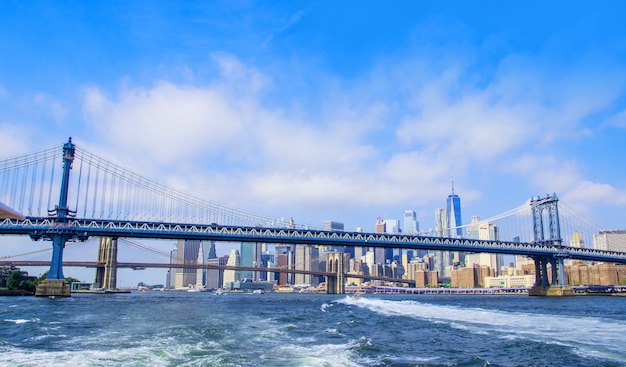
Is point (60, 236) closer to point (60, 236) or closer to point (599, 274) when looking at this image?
point (60, 236)

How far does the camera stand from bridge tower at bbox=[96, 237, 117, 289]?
10875 cm

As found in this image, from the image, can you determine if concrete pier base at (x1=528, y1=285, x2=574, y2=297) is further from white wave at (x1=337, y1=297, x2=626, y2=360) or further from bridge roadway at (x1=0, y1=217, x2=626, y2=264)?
white wave at (x1=337, y1=297, x2=626, y2=360)

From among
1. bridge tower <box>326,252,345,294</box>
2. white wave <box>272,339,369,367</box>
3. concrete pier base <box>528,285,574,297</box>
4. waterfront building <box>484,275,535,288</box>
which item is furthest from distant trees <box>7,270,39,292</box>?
waterfront building <box>484,275,535,288</box>

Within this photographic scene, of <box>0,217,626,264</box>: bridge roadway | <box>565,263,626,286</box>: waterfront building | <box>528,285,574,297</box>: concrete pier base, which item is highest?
<box>0,217,626,264</box>: bridge roadway

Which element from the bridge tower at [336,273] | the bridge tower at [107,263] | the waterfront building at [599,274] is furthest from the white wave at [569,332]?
the waterfront building at [599,274]

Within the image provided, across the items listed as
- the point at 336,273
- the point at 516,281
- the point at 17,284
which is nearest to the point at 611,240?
the point at 516,281

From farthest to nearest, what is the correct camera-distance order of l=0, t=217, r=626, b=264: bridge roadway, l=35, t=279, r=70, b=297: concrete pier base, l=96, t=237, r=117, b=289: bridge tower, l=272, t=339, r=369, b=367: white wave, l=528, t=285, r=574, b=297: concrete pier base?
1. l=96, t=237, r=117, b=289: bridge tower
2. l=528, t=285, r=574, b=297: concrete pier base
3. l=0, t=217, r=626, b=264: bridge roadway
4. l=35, t=279, r=70, b=297: concrete pier base
5. l=272, t=339, r=369, b=367: white wave

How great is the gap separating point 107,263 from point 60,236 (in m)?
56.1

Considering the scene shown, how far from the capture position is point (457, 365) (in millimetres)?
13938

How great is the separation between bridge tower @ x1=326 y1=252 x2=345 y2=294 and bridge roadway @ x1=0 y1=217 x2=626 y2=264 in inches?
2613

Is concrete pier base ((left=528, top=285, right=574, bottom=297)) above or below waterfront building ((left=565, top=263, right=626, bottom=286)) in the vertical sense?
below

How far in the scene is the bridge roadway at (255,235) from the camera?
57.3 m

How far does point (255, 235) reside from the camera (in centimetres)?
7331

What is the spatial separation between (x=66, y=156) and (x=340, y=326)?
4625cm
